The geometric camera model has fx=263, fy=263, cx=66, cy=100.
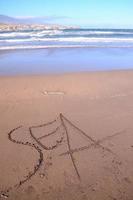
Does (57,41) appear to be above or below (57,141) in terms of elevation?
above

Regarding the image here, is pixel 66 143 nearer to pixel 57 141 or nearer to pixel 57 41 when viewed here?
pixel 57 141

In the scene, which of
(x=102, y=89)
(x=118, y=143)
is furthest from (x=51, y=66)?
(x=118, y=143)

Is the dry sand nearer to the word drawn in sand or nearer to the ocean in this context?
the word drawn in sand

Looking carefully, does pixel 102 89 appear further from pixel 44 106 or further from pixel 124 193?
pixel 124 193

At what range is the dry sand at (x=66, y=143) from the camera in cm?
399

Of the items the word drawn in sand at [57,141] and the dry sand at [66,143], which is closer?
the dry sand at [66,143]

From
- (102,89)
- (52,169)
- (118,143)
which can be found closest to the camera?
(52,169)

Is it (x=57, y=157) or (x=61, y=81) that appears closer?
(x=57, y=157)

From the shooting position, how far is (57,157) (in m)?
4.66

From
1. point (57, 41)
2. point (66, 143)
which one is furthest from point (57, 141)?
point (57, 41)

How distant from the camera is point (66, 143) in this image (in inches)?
199

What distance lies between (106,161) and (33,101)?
331 centimetres

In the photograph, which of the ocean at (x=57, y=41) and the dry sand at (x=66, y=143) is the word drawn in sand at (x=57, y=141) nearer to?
the dry sand at (x=66, y=143)

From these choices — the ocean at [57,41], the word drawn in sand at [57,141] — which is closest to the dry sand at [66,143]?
the word drawn in sand at [57,141]
